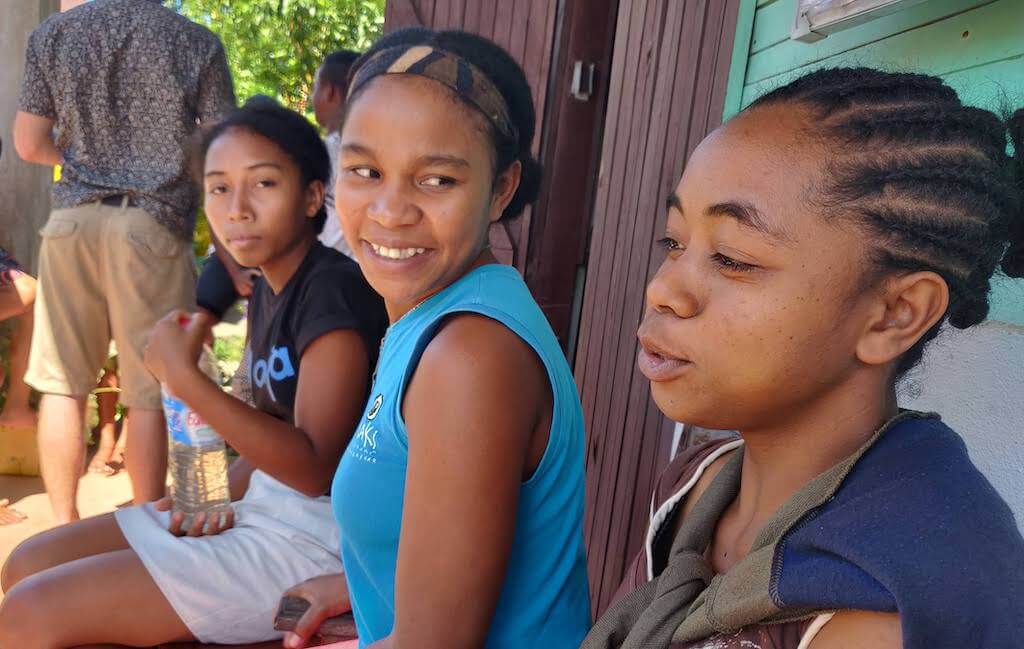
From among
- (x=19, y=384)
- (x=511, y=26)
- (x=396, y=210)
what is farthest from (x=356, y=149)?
(x=19, y=384)

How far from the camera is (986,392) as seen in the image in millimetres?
1363

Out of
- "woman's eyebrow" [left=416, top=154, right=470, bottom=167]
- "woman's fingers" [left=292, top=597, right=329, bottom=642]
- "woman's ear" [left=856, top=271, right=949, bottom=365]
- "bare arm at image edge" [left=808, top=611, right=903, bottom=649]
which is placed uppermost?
"woman's eyebrow" [left=416, top=154, right=470, bottom=167]

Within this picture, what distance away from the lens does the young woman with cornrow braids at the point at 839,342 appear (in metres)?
0.84

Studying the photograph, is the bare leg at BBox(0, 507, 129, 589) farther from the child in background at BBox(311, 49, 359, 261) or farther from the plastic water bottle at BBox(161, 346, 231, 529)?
the child in background at BBox(311, 49, 359, 261)

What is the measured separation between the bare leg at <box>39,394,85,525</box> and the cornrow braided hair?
3.64 m

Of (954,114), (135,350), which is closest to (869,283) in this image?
(954,114)

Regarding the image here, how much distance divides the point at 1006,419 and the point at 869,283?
0.52 m

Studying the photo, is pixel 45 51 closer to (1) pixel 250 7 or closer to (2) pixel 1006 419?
(2) pixel 1006 419

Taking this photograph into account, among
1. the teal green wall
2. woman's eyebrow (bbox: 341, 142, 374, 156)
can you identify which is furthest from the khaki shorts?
the teal green wall

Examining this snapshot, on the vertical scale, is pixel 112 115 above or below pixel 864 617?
above

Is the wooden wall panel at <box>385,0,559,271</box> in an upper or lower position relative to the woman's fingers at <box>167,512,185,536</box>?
upper

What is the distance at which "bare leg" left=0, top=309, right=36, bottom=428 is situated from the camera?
15.1 ft

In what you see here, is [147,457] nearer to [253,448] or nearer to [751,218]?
[253,448]

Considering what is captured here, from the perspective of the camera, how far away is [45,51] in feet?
11.6
